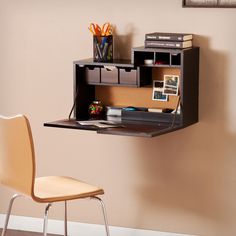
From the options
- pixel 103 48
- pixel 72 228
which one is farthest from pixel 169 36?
pixel 72 228

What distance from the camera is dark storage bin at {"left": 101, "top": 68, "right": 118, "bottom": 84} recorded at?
171 inches

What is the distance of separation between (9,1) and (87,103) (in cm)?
77

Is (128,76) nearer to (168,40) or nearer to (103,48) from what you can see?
(103,48)

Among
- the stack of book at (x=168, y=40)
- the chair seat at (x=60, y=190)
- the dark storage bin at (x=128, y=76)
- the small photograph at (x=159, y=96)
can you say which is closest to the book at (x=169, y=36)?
the stack of book at (x=168, y=40)

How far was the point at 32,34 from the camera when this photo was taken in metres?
4.65

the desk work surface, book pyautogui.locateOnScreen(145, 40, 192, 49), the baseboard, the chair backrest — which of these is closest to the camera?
the chair backrest

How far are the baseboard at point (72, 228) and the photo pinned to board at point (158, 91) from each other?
0.76m

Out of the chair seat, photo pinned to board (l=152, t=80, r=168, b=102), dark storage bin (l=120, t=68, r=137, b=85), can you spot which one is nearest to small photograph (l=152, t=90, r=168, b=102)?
photo pinned to board (l=152, t=80, r=168, b=102)

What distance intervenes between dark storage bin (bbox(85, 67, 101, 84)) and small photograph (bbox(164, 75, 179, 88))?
367mm

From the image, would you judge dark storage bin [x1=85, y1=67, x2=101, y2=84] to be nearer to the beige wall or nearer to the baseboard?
the beige wall

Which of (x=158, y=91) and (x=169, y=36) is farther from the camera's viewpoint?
(x=158, y=91)

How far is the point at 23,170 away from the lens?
3.79m

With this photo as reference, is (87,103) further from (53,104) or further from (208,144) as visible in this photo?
(208,144)

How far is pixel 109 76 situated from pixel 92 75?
0.10 m
